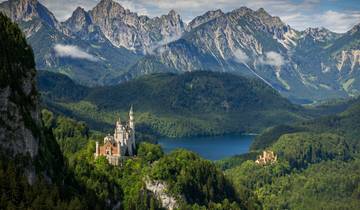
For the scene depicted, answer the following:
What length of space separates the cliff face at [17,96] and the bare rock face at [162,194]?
103 feet

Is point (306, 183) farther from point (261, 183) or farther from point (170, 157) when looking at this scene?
point (170, 157)

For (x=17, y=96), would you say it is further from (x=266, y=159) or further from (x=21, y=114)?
(x=266, y=159)

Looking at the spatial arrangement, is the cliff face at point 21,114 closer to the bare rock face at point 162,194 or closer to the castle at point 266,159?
the bare rock face at point 162,194

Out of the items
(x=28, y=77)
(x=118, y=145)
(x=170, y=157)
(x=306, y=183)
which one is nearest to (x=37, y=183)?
(x=28, y=77)

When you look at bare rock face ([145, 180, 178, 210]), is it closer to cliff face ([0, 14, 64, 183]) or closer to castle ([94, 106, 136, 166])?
castle ([94, 106, 136, 166])

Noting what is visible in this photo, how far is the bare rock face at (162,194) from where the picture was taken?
356 feet

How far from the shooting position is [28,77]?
7919 cm

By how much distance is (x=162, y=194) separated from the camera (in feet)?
358

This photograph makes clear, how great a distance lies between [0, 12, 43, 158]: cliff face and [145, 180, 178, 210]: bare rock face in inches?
1240

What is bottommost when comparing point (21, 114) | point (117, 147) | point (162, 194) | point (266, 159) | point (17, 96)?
point (162, 194)

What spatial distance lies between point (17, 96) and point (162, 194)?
40.9 meters

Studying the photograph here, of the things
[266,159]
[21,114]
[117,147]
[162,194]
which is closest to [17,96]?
[21,114]

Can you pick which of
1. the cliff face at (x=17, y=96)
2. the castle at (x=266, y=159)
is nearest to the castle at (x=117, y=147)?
the cliff face at (x=17, y=96)

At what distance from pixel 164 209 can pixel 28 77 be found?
3867 cm
